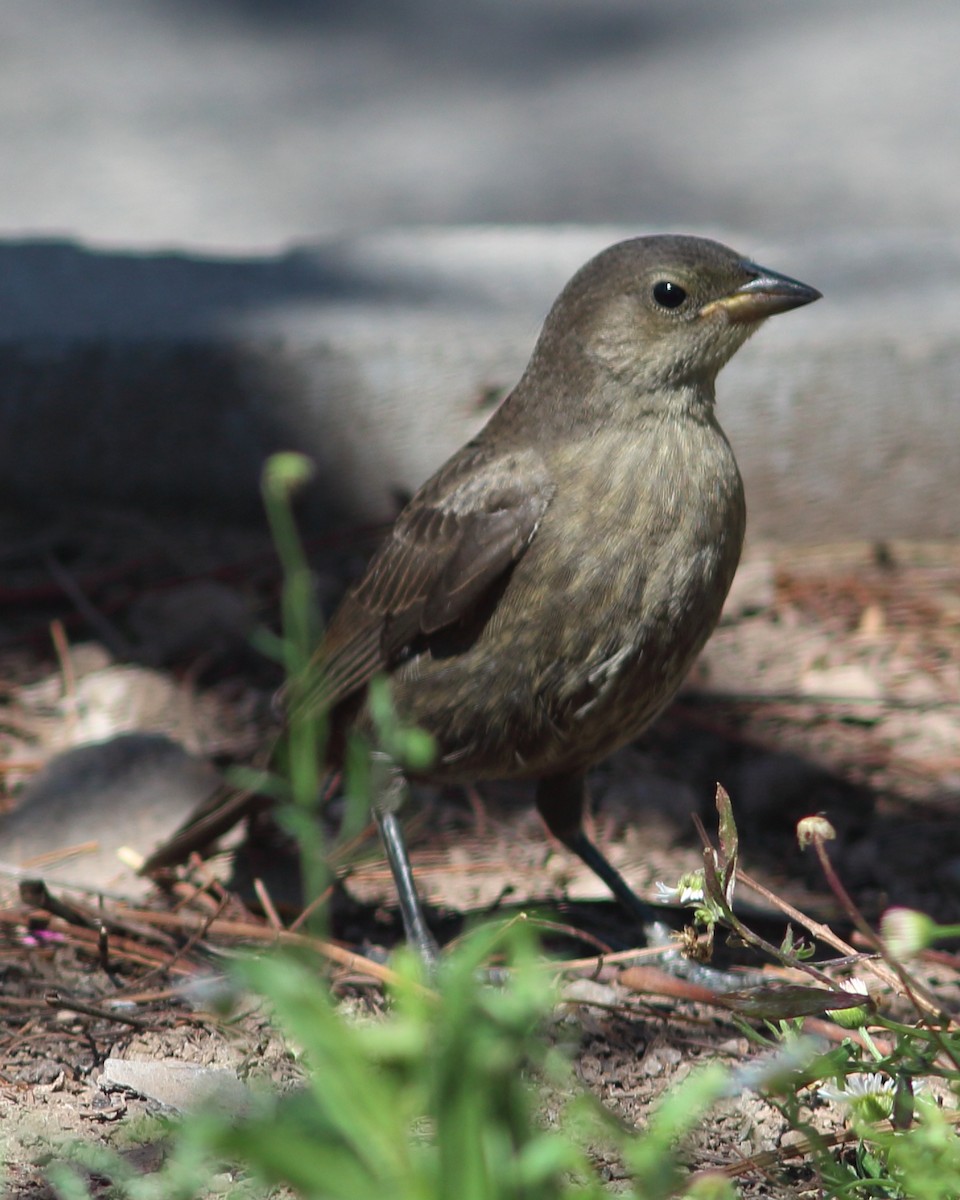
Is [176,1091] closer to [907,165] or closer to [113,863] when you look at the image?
[113,863]

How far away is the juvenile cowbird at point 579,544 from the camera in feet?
10.4

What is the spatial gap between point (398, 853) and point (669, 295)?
128 cm

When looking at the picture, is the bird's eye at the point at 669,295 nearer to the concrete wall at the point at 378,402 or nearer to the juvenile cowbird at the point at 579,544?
Answer: the juvenile cowbird at the point at 579,544

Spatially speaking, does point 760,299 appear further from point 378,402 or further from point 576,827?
point 378,402

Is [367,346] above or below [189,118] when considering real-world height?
below

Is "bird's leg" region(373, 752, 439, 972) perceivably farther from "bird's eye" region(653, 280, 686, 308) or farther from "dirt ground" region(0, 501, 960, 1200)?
"bird's eye" region(653, 280, 686, 308)

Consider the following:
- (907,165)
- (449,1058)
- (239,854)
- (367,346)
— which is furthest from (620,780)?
(907,165)

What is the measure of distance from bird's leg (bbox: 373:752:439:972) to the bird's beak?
3.86 ft

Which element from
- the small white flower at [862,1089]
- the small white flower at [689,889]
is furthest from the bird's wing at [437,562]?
the small white flower at [862,1089]

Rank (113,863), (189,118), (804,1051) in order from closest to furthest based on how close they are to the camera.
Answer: (804,1051) < (113,863) < (189,118)

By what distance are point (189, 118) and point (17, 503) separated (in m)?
4.26

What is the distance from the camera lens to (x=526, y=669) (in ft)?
10.7

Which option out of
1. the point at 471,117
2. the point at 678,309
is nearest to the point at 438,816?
the point at 678,309

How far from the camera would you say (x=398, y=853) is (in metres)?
3.53
